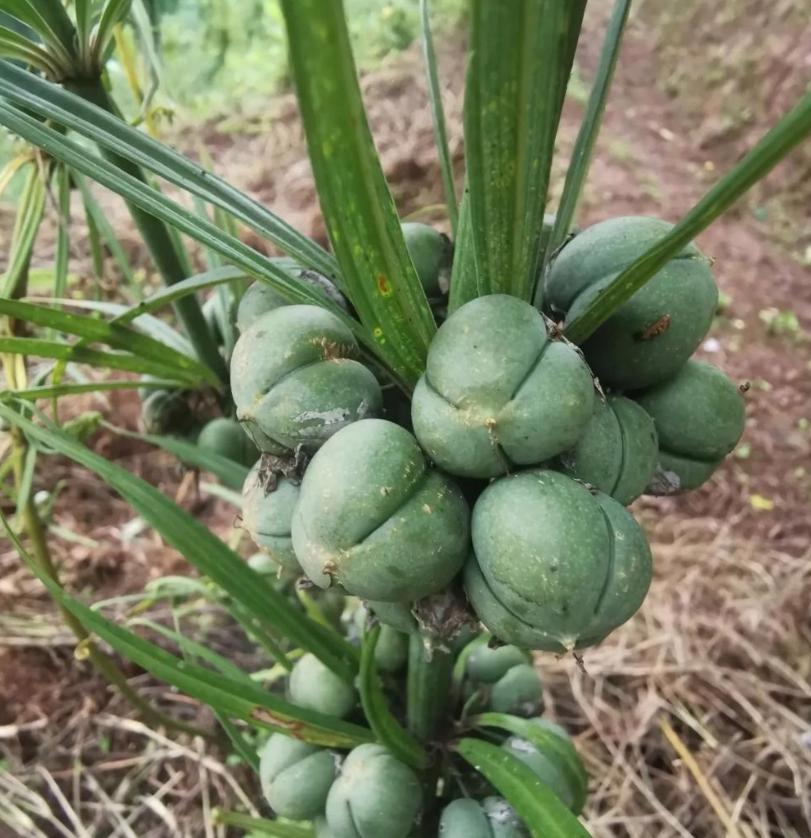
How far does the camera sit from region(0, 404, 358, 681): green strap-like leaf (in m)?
0.81

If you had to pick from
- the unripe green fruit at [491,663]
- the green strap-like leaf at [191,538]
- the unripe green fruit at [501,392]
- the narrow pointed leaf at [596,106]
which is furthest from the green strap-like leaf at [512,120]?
the unripe green fruit at [491,663]

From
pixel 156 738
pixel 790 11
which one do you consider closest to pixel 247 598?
pixel 156 738

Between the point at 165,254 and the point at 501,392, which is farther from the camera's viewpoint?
the point at 165,254

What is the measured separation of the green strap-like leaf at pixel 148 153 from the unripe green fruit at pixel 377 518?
21cm

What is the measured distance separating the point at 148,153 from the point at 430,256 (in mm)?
283

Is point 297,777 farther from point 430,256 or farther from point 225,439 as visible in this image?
point 430,256

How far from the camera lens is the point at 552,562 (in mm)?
574

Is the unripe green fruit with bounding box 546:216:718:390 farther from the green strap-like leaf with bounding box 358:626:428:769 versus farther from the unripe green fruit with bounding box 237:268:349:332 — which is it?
the green strap-like leaf with bounding box 358:626:428:769

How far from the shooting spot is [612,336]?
2.31 ft

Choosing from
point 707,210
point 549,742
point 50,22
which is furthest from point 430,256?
point 549,742

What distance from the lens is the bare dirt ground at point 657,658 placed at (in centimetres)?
175

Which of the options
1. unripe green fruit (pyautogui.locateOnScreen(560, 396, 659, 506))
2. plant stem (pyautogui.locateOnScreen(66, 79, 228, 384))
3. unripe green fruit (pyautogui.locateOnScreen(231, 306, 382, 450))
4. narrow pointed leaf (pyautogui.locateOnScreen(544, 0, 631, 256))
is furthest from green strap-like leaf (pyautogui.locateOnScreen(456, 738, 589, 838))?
plant stem (pyautogui.locateOnScreen(66, 79, 228, 384))

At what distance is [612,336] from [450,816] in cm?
63

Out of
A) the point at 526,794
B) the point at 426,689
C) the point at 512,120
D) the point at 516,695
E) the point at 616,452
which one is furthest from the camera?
the point at 516,695
